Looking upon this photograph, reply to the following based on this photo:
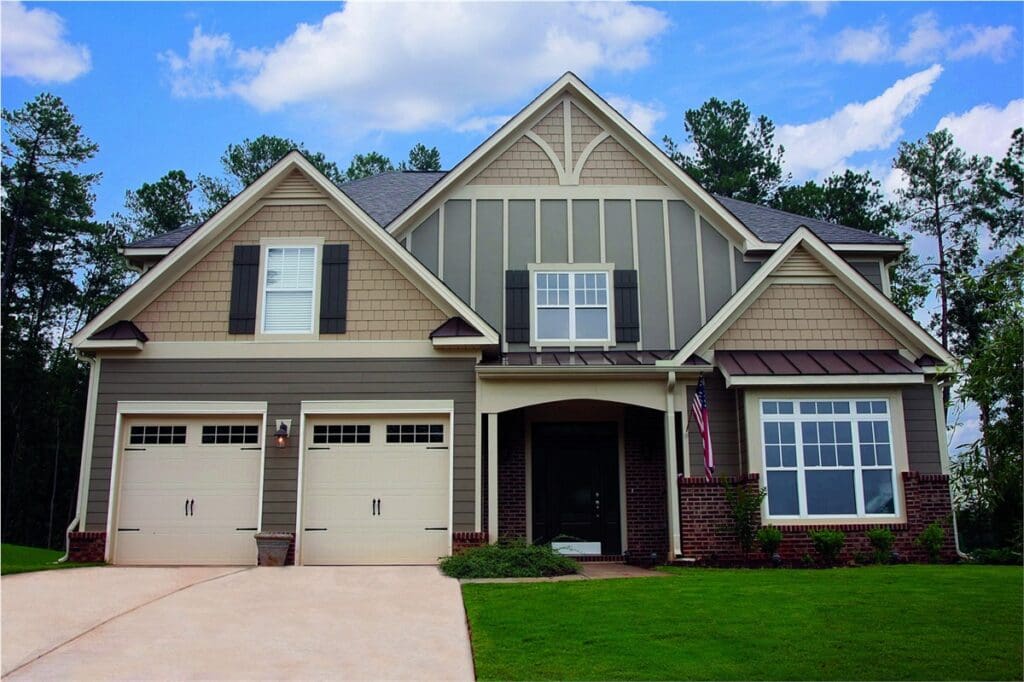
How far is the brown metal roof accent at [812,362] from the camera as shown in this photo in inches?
553

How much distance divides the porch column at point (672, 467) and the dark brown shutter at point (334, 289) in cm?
557

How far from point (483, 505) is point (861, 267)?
30.2 feet

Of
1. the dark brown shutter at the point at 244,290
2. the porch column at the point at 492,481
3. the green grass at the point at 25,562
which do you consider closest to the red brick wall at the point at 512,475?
the porch column at the point at 492,481

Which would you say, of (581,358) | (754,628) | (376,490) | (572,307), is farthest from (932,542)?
(376,490)

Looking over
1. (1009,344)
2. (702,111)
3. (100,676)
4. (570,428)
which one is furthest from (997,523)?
(702,111)

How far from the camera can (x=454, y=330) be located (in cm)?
1431

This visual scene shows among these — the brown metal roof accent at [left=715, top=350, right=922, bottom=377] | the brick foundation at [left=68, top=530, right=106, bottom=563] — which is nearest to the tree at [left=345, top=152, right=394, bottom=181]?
the brick foundation at [left=68, top=530, right=106, bottom=563]

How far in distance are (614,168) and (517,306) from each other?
3433 millimetres

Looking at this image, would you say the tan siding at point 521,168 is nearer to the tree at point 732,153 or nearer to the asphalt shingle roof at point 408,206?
the asphalt shingle roof at point 408,206

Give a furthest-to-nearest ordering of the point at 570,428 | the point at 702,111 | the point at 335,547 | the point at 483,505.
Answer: the point at 702,111 → the point at 570,428 → the point at 483,505 → the point at 335,547

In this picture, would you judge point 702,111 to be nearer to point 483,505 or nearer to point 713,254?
point 713,254

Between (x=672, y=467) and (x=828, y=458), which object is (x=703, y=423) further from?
(x=828, y=458)

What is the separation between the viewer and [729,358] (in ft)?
47.9

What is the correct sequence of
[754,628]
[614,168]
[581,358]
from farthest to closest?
1. [614,168]
2. [581,358]
3. [754,628]
